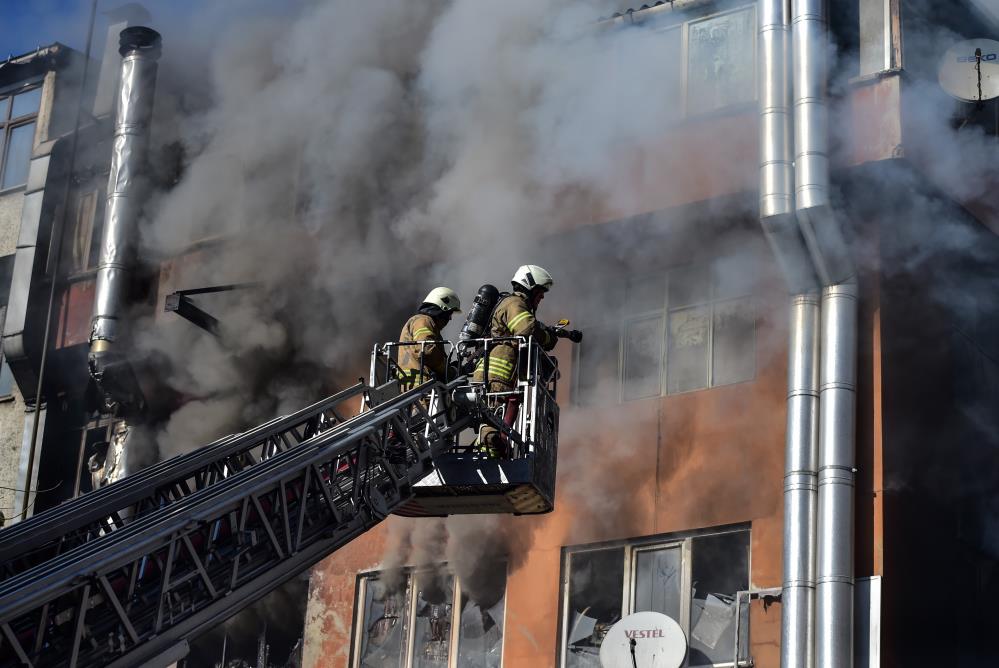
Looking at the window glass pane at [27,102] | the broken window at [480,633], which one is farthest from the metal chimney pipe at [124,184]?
the broken window at [480,633]

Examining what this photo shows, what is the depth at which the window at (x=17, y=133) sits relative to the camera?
71.7ft

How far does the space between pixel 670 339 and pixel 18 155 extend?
10.5 m

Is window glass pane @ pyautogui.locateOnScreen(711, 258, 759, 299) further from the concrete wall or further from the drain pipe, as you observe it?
the concrete wall

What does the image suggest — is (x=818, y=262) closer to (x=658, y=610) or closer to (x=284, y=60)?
(x=658, y=610)

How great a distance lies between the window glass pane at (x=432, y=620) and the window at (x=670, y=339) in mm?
2265

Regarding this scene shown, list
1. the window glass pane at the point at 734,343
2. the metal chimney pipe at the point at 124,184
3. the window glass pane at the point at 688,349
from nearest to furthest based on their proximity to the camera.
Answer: the window glass pane at the point at 734,343
the window glass pane at the point at 688,349
the metal chimney pipe at the point at 124,184

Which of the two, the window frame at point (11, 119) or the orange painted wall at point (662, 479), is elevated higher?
the window frame at point (11, 119)

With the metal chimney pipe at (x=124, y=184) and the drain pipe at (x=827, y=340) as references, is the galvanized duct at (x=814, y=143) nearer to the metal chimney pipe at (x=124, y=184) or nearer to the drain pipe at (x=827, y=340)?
the drain pipe at (x=827, y=340)

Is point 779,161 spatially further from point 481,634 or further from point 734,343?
point 481,634

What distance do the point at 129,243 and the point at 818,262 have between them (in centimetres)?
887

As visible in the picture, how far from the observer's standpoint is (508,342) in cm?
1291

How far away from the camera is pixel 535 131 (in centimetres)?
1681

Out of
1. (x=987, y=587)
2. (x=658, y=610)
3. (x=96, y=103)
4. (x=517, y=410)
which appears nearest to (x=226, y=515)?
(x=517, y=410)

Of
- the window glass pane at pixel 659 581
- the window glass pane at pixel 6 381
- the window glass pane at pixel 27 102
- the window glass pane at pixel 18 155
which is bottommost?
the window glass pane at pixel 659 581
